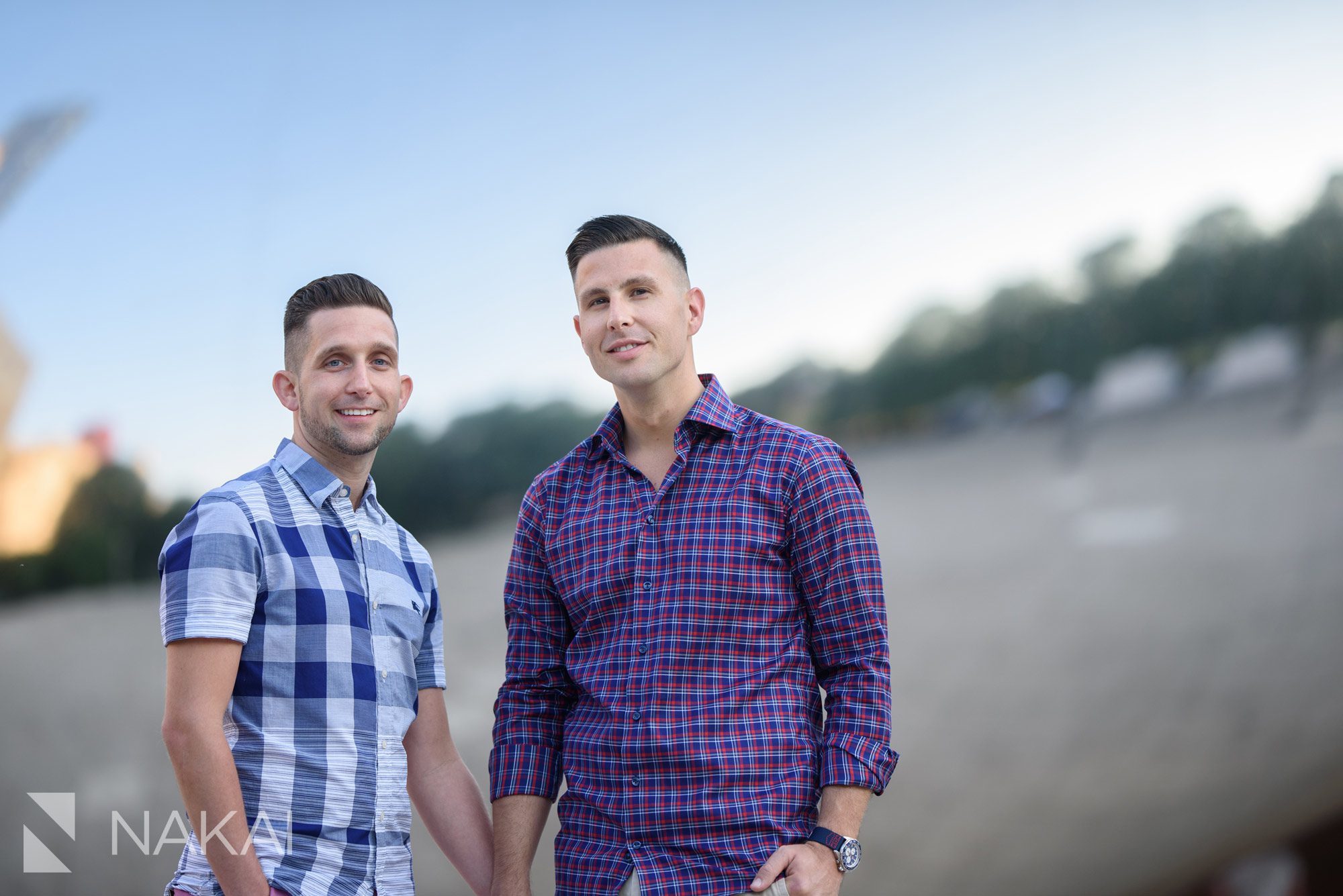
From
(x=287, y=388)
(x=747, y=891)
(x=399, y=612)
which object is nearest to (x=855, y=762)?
(x=747, y=891)

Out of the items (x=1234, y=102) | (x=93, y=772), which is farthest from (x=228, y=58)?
(x=1234, y=102)

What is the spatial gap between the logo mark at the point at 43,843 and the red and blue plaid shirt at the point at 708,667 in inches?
124

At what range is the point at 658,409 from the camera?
4.77ft

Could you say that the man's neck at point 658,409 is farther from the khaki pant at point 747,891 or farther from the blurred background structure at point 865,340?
the blurred background structure at point 865,340

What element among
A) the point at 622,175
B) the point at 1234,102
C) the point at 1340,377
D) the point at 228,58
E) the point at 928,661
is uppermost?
the point at 228,58

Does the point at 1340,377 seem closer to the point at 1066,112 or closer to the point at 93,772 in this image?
the point at 1066,112

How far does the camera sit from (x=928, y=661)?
11.9ft

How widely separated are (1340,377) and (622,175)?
2.55 m

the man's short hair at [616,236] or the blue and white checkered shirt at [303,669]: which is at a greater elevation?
the man's short hair at [616,236]

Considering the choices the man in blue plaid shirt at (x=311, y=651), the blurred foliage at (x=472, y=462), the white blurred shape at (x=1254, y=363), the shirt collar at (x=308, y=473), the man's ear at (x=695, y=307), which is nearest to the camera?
the man in blue plaid shirt at (x=311, y=651)

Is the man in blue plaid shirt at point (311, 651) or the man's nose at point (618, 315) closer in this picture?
the man in blue plaid shirt at point (311, 651)

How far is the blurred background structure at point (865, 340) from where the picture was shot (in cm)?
346
